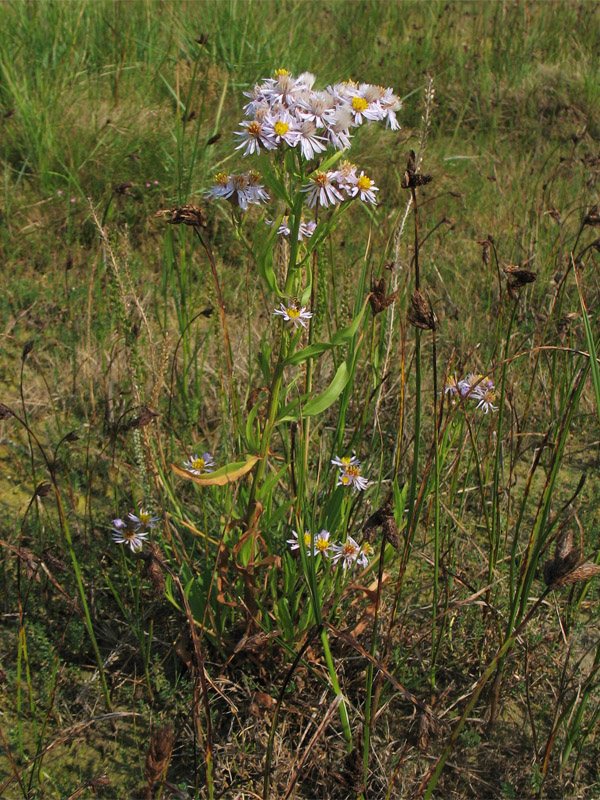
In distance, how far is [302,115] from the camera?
1147 mm

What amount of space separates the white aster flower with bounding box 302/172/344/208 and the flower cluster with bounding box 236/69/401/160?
0.05 m

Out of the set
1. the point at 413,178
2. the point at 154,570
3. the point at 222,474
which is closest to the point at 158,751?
the point at 154,570

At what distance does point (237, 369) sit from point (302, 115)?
1294 millimetres

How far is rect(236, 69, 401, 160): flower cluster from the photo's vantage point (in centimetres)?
115

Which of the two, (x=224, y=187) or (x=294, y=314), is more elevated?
(x=224, y=187)

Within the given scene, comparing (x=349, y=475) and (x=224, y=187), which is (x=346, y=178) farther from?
(x=349, y=475)

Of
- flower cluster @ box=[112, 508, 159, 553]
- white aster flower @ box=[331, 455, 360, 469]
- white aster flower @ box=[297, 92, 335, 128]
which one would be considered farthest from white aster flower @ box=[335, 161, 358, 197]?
flower cluster @ box=[112, 508, 159, 553]

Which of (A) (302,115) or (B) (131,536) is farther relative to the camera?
(B) (131,536)

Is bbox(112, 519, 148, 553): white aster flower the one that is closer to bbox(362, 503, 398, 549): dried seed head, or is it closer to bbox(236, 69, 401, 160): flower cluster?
bbox(362, 503, 398, 549): dried seed head

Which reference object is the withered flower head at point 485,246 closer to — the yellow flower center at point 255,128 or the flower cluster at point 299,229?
the flower cluster at point 299,229

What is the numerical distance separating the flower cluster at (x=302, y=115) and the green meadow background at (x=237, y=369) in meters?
0.15

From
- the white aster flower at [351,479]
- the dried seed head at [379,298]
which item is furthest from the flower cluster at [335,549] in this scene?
the dried seed head at [379,298]

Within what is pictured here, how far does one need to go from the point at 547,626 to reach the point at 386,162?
294 centimetres

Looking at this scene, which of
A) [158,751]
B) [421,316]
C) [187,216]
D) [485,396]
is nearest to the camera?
[158,751]
